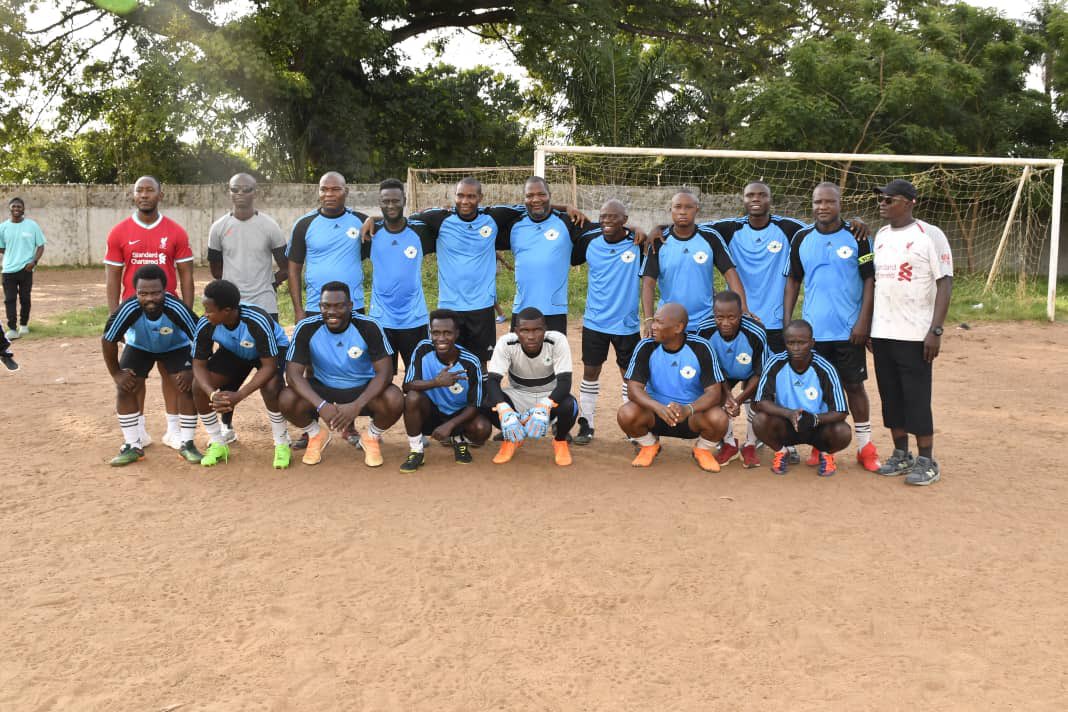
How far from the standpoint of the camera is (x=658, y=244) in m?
6.48

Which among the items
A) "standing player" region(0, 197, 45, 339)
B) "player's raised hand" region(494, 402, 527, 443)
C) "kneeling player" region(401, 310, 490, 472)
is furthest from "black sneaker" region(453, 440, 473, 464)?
"standing player" region(0, 197, 45, 339)

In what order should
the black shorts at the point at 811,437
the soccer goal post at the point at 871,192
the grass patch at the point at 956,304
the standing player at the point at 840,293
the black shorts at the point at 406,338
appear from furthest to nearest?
the soccer goal post at the point at 871,192 → the grass patch at the point at 956,304 → the black shorts at the point at 406,338 → the standing player at the point at 840,293 → the black shorts at the point at 811,437

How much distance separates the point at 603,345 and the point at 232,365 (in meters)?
2.73

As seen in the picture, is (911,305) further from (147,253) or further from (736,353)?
(147,253)

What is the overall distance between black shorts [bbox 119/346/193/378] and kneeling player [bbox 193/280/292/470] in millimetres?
202

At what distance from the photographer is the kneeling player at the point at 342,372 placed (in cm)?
600

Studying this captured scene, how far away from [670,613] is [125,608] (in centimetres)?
237

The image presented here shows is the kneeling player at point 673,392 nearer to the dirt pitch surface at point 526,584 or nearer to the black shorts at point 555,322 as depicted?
the dirt pitch surface at point 526,584

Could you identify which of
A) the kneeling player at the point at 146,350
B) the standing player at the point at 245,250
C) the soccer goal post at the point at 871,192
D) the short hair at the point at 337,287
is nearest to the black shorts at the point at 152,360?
the kneeling player at the point at 146,350

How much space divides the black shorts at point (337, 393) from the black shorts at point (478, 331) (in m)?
0.90

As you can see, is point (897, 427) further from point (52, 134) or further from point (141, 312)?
point (52, 134)

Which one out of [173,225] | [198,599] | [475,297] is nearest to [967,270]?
[475,297]

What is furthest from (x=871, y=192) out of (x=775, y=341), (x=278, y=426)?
(x=278, y=426)

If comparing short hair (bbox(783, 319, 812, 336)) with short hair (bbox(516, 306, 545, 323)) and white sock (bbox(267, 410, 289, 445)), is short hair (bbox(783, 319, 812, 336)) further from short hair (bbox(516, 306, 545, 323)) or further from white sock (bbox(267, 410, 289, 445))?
white sock (bbox(267, 410, 289, 445))
